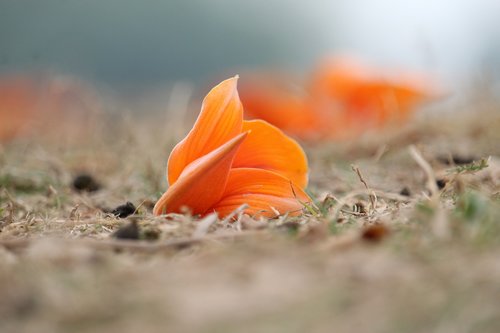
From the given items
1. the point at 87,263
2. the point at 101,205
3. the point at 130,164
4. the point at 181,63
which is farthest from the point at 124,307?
the point at 181,63

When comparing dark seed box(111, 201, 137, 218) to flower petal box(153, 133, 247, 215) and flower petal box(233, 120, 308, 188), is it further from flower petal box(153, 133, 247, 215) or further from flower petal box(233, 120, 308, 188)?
flower petal box(233, 120, 308, 188)

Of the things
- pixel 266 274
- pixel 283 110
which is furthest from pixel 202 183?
pixel 283 110

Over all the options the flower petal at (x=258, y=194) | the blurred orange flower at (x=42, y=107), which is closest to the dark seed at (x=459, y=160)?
the flower petal at (x=258, y=194)

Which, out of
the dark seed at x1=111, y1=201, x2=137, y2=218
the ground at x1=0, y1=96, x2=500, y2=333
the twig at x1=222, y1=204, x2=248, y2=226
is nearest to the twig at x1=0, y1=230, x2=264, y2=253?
the ground at x1=0, y1=96, x2=500, y2=333

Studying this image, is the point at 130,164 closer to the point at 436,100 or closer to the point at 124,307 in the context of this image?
the point at 436,100

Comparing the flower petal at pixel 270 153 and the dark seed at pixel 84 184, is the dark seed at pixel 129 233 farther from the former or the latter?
the dark seed at pixel 84 184

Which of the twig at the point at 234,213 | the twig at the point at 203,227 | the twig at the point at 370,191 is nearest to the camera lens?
the twig at the point at 203,227

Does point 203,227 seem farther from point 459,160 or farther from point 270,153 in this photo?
point 459,160
